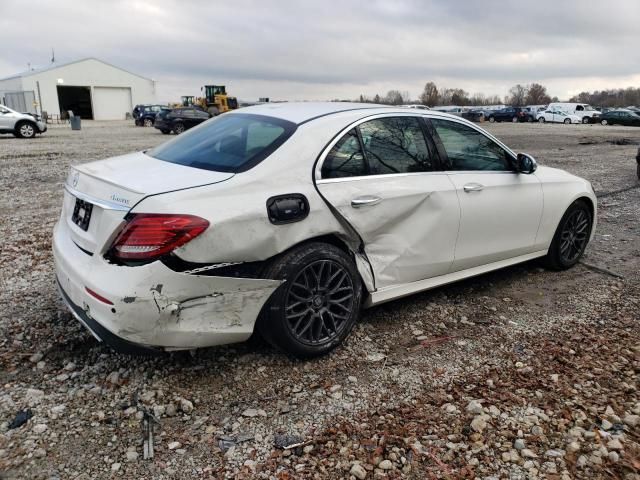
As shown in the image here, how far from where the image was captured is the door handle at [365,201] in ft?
10.7

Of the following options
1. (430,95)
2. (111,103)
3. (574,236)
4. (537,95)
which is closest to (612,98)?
(537,95)

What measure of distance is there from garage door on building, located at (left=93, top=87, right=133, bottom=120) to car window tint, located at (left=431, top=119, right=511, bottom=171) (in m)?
58.4

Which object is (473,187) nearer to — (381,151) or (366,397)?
(381,151)

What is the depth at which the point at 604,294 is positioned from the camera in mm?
4453

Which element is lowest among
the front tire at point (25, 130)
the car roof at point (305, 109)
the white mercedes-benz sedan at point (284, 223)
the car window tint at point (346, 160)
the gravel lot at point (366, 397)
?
the gravel lot at point (366, 397)

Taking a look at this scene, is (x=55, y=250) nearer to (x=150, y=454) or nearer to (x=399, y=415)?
(x=150, y=454)

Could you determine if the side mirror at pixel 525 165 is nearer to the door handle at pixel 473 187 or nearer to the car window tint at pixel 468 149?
the car window tint at pixel 468 149

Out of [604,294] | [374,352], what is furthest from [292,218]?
[604,294]

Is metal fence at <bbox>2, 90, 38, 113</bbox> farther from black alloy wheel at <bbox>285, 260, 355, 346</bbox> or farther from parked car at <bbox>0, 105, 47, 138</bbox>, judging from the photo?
black alloy wheel at <bbox>285, 260, 355, 346</bbox>

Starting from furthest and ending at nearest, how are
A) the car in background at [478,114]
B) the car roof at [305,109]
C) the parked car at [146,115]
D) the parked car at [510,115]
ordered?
the car in background at [478,114], the parked car at [510,115], the parked car at [146,115], the car roof at [305,109]

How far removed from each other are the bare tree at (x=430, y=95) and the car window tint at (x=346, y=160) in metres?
83.2

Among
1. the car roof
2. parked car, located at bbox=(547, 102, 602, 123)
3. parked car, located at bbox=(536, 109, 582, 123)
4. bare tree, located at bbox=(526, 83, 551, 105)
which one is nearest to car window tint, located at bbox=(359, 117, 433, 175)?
Result: the car roof

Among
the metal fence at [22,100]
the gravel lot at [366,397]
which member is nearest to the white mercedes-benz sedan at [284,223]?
the gravel lot at [366,397]

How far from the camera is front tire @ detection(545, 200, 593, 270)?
190 inches
